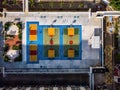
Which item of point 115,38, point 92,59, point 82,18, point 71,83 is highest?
point 82,18

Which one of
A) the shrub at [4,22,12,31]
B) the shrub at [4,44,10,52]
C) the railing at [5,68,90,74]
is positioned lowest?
the railing at [5,68,90,74]

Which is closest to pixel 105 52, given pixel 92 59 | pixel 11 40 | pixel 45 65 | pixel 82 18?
pixel 92 59

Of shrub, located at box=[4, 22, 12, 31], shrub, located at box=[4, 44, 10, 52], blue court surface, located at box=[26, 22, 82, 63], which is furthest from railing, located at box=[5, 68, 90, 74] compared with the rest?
shrub, located at box=[4, 22, 12, 31]

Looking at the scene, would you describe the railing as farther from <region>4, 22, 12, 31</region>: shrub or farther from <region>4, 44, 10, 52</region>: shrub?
<region>4, 22, 12, 31</region>: shrub

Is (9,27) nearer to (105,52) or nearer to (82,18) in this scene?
(82,18)

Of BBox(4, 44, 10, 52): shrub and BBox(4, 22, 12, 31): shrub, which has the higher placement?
BBox(4, 22, 12, 31): shrub

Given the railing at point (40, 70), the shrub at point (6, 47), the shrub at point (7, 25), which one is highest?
the shrub at point (7, 25)

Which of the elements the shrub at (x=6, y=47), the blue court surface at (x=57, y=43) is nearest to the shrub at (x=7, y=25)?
the shrub at (x=6, y=47)

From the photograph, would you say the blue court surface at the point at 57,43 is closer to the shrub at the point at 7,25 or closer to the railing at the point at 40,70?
the railing at the point at 40,70

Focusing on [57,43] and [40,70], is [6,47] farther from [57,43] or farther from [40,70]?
[57,43]
